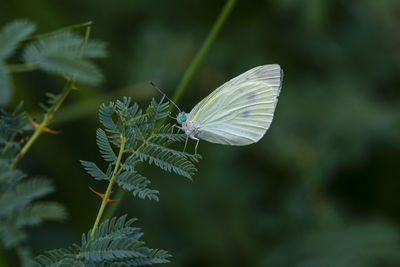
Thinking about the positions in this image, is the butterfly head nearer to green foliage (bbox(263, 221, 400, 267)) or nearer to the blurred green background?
the blurred green background

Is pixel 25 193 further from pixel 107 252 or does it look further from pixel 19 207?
pixel 107 252

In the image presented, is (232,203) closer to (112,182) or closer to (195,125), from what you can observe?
(195,125)

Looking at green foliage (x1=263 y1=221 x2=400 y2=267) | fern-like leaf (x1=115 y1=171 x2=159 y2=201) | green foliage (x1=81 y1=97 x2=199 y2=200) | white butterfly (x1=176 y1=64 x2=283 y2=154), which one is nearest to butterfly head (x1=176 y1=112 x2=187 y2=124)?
white butterfly (x1=176 y1=64 x2=283 y2=154)

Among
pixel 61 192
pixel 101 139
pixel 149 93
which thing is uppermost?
pixel 149 93

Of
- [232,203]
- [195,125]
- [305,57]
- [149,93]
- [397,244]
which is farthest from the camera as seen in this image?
[305,57]

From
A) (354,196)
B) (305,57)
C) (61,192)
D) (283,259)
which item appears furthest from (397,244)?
(61,192)

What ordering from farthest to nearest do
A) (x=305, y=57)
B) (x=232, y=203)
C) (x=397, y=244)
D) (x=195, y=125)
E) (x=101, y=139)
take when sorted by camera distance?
(x=305, y=57) < (x=232, y=203) < (x=397, y=244) < (x=195, y=125) < (x=101, y=139)
